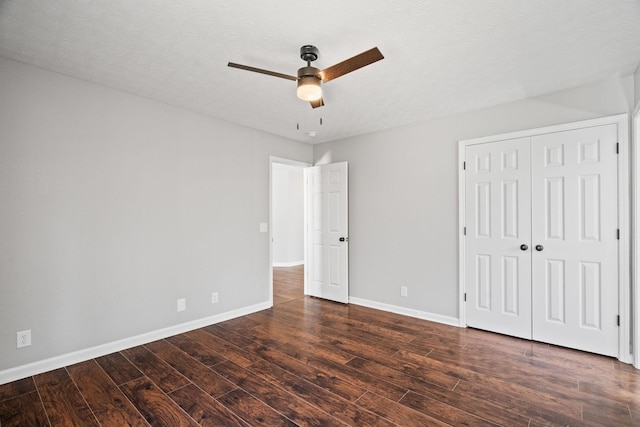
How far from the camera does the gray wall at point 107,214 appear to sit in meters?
2.52

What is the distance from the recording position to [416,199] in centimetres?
407

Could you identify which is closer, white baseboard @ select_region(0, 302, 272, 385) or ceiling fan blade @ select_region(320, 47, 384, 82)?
ceiling fan blade @ select_region(320, 47, 384, 82)

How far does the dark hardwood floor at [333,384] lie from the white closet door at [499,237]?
0.24 meters

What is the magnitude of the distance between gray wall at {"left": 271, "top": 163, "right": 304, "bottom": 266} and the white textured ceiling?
505 centimetres

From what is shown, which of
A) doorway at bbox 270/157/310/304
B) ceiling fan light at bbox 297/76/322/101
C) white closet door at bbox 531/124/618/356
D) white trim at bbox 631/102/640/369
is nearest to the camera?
ceiling fan light at bbox 297/76/322/101

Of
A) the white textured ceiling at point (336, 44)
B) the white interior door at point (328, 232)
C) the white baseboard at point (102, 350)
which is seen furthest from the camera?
the white interior door at point (328, 232)

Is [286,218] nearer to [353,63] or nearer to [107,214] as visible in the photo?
[107,214]

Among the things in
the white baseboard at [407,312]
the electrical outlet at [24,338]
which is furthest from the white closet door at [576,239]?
the electrical outlet at [24,338]

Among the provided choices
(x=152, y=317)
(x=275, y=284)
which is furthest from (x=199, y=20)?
(x=275, y=284)

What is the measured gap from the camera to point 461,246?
12.1 feet

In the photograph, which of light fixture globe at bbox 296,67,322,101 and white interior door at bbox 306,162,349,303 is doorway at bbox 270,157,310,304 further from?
light fixture globe at bbox 296,67,322,101

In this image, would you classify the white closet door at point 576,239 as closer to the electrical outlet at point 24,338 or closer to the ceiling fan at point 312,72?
the ceiling fan at point 312,72

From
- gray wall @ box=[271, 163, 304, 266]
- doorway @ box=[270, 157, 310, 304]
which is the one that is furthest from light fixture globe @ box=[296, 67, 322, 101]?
gray wall @ box=[271, 163, 304, 266]

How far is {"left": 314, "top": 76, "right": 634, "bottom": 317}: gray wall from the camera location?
343cm
